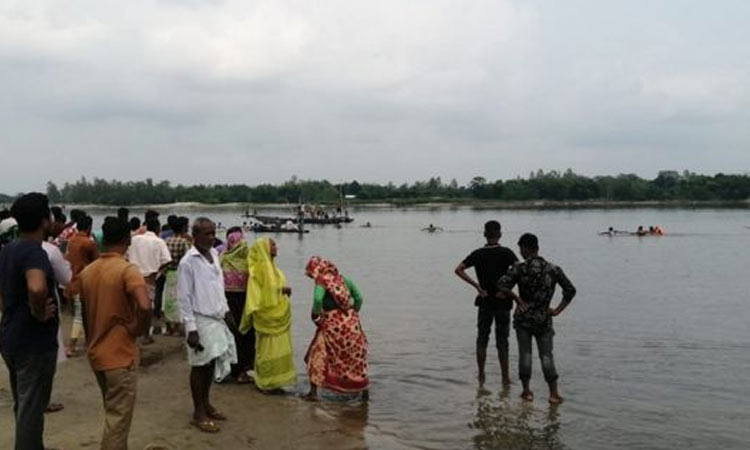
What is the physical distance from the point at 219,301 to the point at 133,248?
13.1 feet

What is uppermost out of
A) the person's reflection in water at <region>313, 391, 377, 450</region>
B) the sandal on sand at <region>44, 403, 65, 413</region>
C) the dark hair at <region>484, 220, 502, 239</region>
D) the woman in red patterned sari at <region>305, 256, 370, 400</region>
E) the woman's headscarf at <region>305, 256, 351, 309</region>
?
the dark hair at <region>484, 220, 502, 239</region>

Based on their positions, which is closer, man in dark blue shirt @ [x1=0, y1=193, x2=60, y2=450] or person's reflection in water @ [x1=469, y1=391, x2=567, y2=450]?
man in dark blue shirt @ [x1=0, y1=193, x2=60, y2=450]

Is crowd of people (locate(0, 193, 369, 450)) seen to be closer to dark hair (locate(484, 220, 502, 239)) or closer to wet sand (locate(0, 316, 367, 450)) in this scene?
→ wet sand (locate(0, 316, 367, 450))

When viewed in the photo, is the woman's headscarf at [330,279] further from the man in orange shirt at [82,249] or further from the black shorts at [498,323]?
the man in orange shirt at [82,249]

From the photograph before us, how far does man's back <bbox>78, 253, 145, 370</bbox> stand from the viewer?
5180 millimetres

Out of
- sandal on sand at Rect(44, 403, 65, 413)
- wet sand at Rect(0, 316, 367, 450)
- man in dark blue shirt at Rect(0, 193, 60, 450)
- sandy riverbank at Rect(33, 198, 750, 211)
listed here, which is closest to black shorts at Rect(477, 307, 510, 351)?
wet sand at Rect(0, 316, 367, 450)

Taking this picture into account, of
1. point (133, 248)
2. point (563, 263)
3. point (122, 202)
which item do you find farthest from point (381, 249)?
point (122, 202)

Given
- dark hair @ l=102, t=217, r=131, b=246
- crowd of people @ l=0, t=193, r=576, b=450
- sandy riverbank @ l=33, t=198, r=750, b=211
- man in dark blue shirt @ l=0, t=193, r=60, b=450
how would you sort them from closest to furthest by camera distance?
man in dark blue shirt @ l=0, t=193, r=60, b=450
crowd of people @ l=0, t=193, r=576, b=450
dark hair @ l=102, t=217, r=131, b=246
sandy riverbank @ l=33, t=198, r=750, b=211

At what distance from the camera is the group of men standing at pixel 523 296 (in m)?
8.52

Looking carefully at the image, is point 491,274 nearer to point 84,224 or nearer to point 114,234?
point 114,234

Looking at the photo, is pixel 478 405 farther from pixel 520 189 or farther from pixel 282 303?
pixel 520 189

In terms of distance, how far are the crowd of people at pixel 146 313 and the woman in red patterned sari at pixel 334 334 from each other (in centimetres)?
1

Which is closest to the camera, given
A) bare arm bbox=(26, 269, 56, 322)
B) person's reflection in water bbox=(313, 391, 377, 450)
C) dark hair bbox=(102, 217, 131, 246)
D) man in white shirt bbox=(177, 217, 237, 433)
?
bare arm bbox=(26, 269, 56, 322)

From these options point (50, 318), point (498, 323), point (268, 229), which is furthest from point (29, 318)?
point (268, 229)
